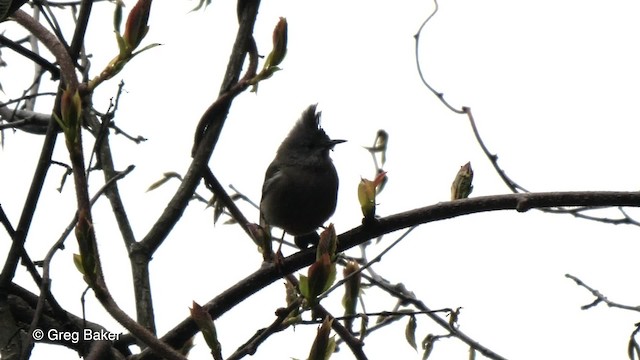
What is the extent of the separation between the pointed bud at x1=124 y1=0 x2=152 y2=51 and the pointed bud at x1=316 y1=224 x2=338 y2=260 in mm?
784

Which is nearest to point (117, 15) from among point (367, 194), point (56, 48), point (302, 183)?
point (56, 48)

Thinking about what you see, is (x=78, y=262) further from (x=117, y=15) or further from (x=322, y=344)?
(x=117, y=15)

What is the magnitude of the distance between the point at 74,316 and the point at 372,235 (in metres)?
1.05

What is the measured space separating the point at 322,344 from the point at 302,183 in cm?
295

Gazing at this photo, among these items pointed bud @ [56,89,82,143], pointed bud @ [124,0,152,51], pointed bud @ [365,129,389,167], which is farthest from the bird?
pointed bud @ [56,89,82,143]

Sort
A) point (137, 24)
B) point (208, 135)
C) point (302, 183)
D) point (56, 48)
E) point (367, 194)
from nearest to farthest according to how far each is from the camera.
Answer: point (137, 24)
point (367, 194)
point (56, 48)
point (208, 135)
point (302, 183)

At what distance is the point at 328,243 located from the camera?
242 cm

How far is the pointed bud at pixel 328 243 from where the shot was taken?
240 cm

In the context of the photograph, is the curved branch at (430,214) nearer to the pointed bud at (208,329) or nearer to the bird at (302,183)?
the pointed bud at (208,329)

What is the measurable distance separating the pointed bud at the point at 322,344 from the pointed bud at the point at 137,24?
97cm

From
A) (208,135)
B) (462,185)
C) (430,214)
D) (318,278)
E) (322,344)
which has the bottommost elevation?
(322,344)

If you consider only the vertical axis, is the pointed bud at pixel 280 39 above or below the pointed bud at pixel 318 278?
above

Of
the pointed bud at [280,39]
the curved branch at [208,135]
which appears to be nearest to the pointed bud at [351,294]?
the curved branch at [208,135]

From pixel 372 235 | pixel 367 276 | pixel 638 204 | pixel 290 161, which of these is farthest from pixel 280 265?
pixel 290 161
